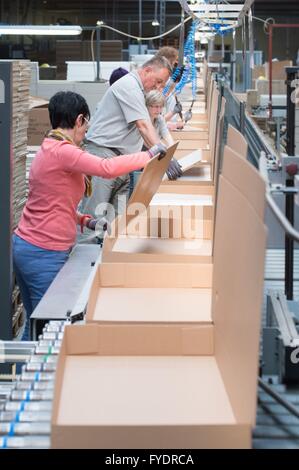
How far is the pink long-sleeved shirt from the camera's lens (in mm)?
3467

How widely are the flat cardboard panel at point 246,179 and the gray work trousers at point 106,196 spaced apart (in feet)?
10.3

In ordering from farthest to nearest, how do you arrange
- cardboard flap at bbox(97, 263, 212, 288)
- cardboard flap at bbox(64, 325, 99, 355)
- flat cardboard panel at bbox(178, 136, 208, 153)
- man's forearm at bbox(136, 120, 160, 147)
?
flat cardboard panel at bbox(178, 136, 208, 153) → man's forearm at bbox(136, 120, 160, 147) → cardboard flap at bbox(97, 263, 212, 288) → cardboard flap at bbox(64, 325, 99, 355)

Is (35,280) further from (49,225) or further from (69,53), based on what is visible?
(69,53)

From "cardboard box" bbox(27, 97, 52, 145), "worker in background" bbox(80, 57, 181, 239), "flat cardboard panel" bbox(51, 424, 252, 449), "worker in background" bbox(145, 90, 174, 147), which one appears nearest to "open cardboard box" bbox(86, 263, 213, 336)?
"flat cardboard panel" bbox(51, 424, 252, 449)

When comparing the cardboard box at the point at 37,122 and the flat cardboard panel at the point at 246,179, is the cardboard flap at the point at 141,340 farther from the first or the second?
the cardboard box at the point at 37,122

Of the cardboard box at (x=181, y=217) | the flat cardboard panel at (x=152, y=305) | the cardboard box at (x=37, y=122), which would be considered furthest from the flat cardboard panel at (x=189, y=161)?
the cardboard box at (x=37, y=122)

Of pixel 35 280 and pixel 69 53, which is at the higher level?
pixel 69 53

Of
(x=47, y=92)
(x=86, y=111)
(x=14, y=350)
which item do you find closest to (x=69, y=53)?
(x=47, y=92)

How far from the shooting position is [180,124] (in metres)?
6.53

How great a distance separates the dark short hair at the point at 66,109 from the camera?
11.7 ft

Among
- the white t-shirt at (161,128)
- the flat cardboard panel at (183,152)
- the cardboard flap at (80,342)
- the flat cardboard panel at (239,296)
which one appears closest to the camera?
the flat cardboard panel at (239,296)

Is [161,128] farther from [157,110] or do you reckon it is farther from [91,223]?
[91,223]

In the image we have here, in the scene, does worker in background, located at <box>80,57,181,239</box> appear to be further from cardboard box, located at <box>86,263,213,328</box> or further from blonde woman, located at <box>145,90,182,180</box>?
cardboard box, located at <box>86,263,213,328</box>
